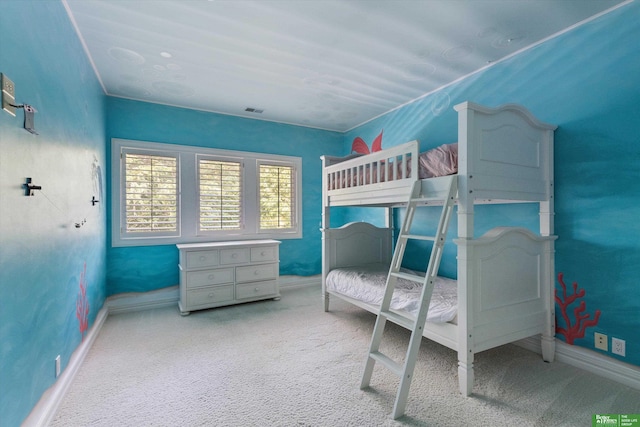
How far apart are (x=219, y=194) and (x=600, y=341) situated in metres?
4.19

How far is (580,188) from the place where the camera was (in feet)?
7.40

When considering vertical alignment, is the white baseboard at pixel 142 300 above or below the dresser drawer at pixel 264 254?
below

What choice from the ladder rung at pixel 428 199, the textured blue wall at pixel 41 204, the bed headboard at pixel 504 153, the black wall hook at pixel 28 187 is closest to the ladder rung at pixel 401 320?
the ladder rung at pixel 428 199

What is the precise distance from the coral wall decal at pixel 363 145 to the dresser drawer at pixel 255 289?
2424 millimetres

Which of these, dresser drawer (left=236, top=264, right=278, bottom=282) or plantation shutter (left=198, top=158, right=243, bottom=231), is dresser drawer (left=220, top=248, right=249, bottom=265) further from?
plantation shutter (left=198, top=158, right=243, bottom=231)

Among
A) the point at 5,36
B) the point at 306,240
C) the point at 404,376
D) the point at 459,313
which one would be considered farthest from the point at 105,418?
the point at 306,240

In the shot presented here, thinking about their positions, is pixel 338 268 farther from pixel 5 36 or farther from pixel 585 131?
pixel 5 36

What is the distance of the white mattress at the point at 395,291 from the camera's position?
2.11 metres

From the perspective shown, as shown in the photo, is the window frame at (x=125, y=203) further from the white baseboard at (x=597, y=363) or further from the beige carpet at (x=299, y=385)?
the white baseboard at (x=597, y=363)

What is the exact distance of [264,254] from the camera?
392 cm

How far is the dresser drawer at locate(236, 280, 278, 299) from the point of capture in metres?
3.76

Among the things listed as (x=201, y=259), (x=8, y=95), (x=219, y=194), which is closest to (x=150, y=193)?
(x=219, y=194)

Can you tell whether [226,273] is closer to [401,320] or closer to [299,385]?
[299,385]

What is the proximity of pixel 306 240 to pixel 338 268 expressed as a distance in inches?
48.7
